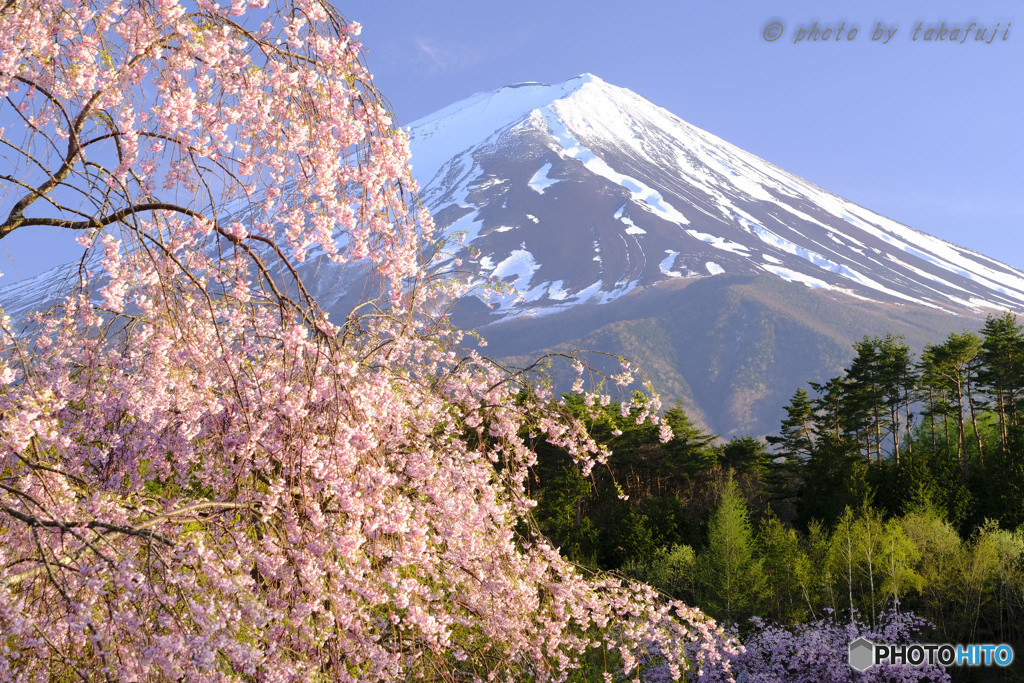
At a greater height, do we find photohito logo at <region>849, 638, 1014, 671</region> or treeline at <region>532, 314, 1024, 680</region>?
treeline at <region>532, 314, 1024, 680</region>

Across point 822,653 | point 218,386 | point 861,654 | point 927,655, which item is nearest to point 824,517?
point 927,655

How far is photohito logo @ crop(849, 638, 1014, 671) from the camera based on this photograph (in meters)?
18.9

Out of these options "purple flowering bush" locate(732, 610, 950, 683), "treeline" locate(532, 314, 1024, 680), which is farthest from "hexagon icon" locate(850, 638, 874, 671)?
"treeline" locate(532, 314, 1024, 680)

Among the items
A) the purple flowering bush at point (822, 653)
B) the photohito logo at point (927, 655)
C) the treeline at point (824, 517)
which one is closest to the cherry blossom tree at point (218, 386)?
the treeline at point (824, 517)

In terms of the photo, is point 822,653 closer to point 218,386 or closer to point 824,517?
point 824,517

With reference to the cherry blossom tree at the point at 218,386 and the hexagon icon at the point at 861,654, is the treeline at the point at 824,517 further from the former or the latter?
the cherry blossom tree at the point at 218,386

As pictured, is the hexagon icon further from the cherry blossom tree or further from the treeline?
the cherry blossom tree

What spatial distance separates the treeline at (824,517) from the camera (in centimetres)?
2222

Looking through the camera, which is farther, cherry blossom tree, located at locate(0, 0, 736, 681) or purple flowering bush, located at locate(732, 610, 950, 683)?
purple flowering bush, located at locate(732, 610, 950, 683)

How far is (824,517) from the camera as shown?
32562 millimetres

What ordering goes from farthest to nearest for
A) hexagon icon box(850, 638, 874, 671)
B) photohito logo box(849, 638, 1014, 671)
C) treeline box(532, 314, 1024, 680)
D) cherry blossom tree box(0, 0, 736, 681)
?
treeline box(532, 314, 1024, 680) → photohito logo box(849, 638, 1014, 671) → hexagon icon box(850, 638, 874, 671) → cherry blossom tree box(0, 0, 736, 681)

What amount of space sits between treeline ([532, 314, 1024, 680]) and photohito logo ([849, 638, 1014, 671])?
0.50m

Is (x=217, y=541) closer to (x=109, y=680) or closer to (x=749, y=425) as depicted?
(x=109, y=680)

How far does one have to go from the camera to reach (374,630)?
4594 mm
